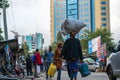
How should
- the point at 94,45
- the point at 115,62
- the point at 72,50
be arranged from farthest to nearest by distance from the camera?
the point at 94,45
the point at 115,62
the point at 72,50

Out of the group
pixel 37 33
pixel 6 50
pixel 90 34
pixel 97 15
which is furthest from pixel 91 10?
pixel 6 50

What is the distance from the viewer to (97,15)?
18225cm

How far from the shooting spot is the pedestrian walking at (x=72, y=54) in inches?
484

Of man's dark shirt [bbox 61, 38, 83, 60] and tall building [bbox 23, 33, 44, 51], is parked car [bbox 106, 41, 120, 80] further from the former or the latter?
tall building [bbox 23, 33, 44, 51]

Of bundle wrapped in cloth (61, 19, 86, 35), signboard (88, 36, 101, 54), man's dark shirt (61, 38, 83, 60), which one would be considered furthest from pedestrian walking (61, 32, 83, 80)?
signboard (88, 36, 101, 54)

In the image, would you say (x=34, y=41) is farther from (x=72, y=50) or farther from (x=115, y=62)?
(x=72, y=50)

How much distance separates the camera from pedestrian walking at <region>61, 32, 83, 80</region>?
1230 cm

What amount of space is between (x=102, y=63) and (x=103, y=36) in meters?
59.6

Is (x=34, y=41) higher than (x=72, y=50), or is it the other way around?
(x=72, y=50)

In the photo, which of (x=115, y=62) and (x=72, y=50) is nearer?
(x=72, y=50)

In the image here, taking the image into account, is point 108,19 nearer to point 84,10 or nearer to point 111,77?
point 84,10

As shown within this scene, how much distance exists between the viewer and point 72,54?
12.4 m

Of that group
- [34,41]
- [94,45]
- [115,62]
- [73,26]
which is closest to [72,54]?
[73,26]

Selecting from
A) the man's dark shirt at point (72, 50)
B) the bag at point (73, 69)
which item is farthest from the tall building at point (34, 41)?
the bag at point (73, 69)
